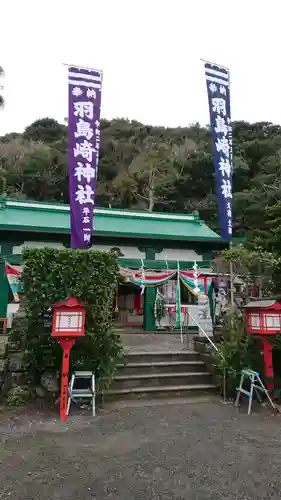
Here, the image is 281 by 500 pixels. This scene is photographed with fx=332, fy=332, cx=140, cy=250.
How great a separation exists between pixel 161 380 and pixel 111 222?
9.75 m

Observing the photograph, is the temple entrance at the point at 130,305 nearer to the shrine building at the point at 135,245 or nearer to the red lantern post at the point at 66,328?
the shrine building at the point at 135,245

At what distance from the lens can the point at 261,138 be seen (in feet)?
135

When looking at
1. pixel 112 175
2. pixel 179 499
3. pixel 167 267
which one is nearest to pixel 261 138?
pixel 112 175

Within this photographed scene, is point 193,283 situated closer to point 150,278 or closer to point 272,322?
point 150,278

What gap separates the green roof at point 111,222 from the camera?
1415 cm

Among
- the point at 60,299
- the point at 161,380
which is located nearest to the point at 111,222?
the point at 60,299

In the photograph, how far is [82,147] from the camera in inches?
390

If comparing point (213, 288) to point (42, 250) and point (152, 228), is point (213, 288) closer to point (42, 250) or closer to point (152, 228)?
point (152, 228)

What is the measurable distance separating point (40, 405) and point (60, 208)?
11.3m

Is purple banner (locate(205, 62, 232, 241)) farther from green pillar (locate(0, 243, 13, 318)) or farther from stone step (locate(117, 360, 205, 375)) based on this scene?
green pillar (locate(0, 243, 13, 318))

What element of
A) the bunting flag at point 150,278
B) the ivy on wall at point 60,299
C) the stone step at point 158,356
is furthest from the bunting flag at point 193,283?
the ivy on wall at point 60,299

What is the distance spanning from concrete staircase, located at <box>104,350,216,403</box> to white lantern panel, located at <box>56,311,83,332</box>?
176cm

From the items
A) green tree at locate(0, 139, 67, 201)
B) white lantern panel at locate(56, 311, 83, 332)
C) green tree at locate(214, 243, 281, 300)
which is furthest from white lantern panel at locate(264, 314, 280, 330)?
green tree at locate(0, 139, 67, 201)

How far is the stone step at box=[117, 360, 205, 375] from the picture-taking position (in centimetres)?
765
